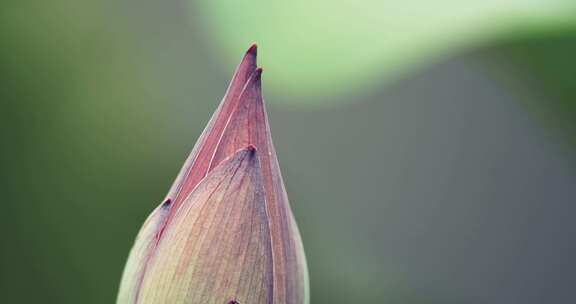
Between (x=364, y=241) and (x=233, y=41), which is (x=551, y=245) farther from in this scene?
(x=233, y=41)

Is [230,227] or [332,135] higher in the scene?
[332,135]

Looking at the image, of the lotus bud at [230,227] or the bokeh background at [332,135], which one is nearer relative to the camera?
the lotus bud at [230,227]

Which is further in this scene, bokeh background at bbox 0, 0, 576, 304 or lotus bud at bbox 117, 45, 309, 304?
bokeh background at bbox 0, 0, 576, 304

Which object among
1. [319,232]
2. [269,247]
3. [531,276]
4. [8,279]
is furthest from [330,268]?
[269,247]

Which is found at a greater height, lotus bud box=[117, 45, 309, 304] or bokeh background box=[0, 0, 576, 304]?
bokeh background box=[0, 0, 576, 304]

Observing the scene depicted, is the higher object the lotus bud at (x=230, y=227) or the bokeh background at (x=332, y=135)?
the bokeh background at (x=332, y=135)

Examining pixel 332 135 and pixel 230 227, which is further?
pixel 332 135
